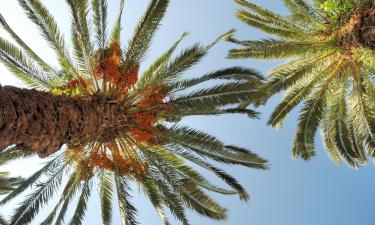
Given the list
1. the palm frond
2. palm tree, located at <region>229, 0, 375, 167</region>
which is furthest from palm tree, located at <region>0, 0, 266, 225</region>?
palm tree, located at <region>229, 0, 375, 167</region>

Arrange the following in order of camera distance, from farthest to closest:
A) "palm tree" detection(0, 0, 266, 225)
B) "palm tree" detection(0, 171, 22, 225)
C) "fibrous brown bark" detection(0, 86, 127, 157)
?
"palm tree" detection(0, 171, 22, 225) < "palm tree" detection(0, 0, 266, 225) < "fibrous brown bark" detection(0, 86, 127, 157)

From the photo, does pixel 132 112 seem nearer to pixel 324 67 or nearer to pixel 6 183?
pixel 6 183

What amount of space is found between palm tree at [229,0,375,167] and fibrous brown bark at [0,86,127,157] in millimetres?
5100

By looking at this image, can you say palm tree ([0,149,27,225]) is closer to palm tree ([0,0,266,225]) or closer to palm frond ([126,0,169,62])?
palm tree ([0,0,266,225])

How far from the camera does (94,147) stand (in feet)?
35.9

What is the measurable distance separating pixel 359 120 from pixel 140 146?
24.1ft

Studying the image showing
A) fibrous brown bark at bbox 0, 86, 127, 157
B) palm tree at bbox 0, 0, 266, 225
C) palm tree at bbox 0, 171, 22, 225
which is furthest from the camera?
palm tree at bbox 0, 171, 22, 225

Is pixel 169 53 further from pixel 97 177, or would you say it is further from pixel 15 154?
pixel 15 154

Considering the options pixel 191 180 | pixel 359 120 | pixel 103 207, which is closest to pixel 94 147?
pixel 103 207

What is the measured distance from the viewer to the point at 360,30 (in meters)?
12.5

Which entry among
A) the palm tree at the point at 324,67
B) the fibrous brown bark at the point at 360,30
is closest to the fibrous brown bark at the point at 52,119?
the palm tree at the point at 324,67

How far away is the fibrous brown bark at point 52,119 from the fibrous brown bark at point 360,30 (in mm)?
6681

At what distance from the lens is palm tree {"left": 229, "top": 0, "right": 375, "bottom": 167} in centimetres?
1288

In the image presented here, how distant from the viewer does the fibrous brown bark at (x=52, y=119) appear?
7.52 metres
